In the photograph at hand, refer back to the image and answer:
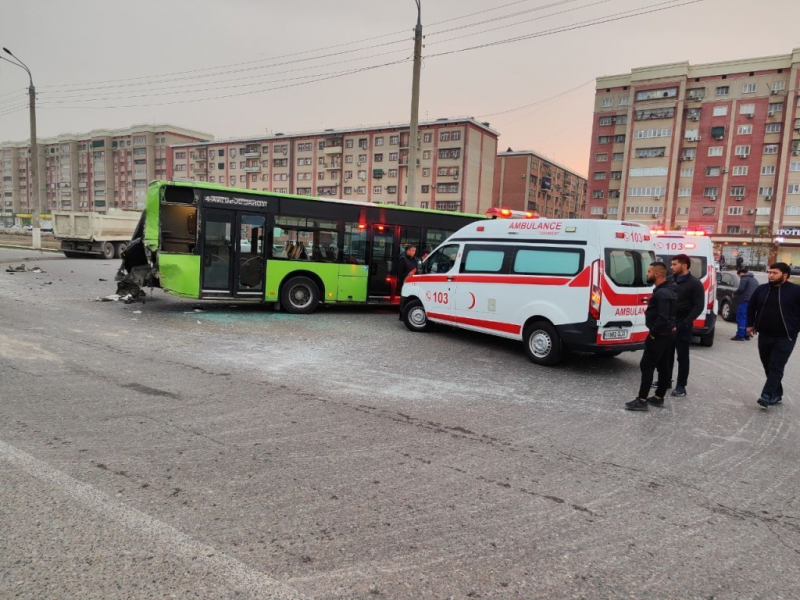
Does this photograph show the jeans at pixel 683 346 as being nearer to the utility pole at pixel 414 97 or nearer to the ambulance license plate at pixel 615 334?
the ambulance license plate at pixel 615 334

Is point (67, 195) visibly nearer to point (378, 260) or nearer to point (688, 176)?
point (688, 176)

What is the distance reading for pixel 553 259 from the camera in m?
8.41

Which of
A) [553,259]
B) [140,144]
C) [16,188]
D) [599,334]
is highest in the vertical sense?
[140,144]

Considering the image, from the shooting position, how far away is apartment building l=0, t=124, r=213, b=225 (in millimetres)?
108688

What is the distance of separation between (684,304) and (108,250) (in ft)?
102

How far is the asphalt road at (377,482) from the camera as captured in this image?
9.30ft

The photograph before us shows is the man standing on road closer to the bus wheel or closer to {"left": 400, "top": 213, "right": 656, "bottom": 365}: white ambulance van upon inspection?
{"left": 400, "top": 213, "right": 656, "bottom": 365}: white ambulance van

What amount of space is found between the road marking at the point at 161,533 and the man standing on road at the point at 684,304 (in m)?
6.05

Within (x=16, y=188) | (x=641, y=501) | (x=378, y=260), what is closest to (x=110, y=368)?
(x=641, y=501)

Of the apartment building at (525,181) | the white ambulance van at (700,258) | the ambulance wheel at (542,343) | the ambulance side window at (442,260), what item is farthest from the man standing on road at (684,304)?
the apartment building at (525,181)

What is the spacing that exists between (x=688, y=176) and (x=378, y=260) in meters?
62.1

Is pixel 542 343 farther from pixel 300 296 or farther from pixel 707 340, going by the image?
pixel 300 296

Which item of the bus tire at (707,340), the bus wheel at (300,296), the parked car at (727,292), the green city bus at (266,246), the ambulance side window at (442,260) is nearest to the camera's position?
the ambulance side window at (442,260)

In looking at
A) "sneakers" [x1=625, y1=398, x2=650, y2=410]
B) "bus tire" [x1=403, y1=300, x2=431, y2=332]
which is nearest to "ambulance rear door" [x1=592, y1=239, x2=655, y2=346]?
"sneakers" [x1=625, y1=398, x2=650, y2=410]
